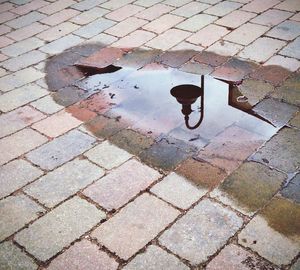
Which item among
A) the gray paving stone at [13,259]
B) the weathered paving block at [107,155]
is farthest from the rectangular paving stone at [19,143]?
the gray paving stone at [13,259]

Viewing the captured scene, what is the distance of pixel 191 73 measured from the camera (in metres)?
4.29

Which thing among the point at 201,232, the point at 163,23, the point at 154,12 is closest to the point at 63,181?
the point at 201,232

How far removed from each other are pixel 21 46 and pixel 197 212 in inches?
146

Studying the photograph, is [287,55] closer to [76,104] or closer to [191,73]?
[191,73]

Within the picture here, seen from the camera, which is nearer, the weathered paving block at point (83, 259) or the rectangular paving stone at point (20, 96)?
the weathered paving block at point (83, 259)

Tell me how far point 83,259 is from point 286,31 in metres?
3.95

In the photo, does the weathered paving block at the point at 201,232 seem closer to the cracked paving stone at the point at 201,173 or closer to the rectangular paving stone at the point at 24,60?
the cracked paving stone at the point at 201,173

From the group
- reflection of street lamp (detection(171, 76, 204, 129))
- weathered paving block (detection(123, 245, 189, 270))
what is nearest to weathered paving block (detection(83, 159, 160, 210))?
weathered paving block (detection(123, 245, 189, 270))

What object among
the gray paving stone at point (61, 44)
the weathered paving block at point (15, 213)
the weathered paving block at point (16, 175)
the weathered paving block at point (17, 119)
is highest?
the gray paving stone at point (61, 44)

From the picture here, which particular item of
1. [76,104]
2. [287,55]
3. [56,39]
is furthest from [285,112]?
[56,39]

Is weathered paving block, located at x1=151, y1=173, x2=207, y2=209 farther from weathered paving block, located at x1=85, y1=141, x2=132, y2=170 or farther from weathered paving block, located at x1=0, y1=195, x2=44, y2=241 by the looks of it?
weathered paving block, located at x1=0, y1=195, x2=44, y2=241

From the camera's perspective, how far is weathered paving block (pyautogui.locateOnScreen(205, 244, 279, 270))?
2.42 meters

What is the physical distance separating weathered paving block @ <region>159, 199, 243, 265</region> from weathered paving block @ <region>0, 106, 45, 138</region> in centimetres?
202

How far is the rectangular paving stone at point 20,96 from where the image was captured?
4088mm
